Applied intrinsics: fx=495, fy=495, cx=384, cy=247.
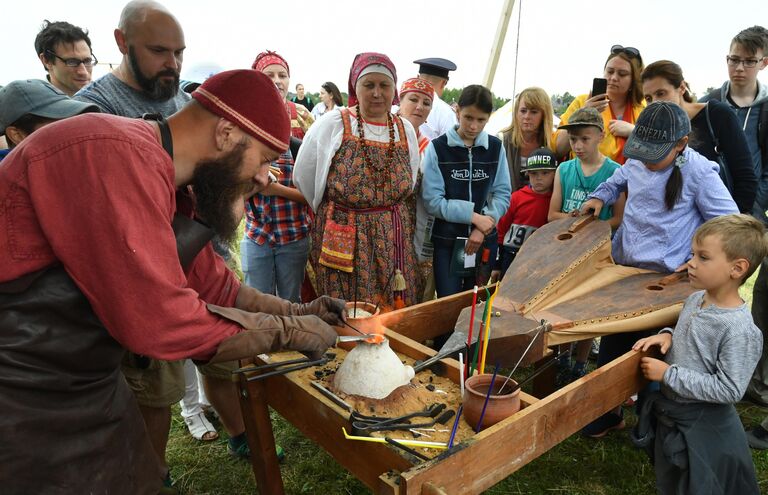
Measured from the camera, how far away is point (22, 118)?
2078 millimetres

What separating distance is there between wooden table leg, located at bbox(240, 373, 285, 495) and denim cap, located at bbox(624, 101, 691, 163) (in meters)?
2.18

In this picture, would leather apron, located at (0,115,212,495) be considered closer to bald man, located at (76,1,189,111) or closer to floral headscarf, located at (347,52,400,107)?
bald man, located at (76,1,189,111)

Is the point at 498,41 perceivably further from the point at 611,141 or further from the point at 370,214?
the point at 370,214

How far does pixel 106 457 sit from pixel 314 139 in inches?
76.8

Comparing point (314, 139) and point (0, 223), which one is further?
point (314, 139)

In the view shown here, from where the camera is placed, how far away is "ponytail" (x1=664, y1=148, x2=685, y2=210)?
99.7 inches

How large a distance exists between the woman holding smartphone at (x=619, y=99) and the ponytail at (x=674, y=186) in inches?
38.7

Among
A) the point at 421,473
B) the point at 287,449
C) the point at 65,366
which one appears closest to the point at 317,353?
the point at 421,473

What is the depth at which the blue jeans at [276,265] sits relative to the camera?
3.15 m

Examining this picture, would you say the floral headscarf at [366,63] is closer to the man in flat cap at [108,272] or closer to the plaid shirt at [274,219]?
the plaid shirt at [274,219]

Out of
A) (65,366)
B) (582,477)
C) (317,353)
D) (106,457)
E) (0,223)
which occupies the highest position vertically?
(0,223)

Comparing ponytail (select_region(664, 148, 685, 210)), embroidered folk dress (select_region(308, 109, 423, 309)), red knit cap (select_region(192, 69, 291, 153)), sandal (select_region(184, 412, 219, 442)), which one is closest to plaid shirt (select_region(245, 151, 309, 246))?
embroidered folk dress (select_region(308, 109, 423, 309))

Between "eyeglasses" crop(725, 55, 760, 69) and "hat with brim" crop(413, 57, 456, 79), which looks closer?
"eyeglasses" crop(725, 55, 760, 69)

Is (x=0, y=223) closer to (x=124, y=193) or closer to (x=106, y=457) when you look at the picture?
(x=124, y=193)
